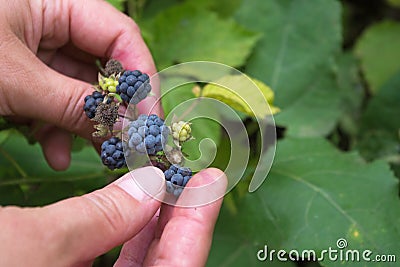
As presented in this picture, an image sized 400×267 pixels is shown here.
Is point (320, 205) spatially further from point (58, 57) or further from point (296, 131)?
point (58, 57)

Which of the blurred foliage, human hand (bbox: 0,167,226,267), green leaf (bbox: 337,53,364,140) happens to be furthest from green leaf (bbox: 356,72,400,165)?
human hand (bbox: 0,167,226,267)

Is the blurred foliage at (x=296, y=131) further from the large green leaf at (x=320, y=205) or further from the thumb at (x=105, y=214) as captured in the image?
the thumb at (x=105, y=214)

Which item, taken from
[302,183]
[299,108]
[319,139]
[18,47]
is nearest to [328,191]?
[302,183]

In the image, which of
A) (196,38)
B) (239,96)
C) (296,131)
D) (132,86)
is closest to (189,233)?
(132,86)

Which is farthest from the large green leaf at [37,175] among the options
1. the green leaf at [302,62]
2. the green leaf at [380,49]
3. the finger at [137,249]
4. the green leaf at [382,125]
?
the green leaf at [380,49]

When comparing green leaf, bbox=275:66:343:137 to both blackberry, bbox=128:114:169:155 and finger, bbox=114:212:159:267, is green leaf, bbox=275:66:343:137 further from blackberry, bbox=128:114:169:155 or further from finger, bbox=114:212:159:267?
blackberry, bbox=128:114:169:155

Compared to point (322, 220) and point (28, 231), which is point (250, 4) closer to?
point (322, 220)
